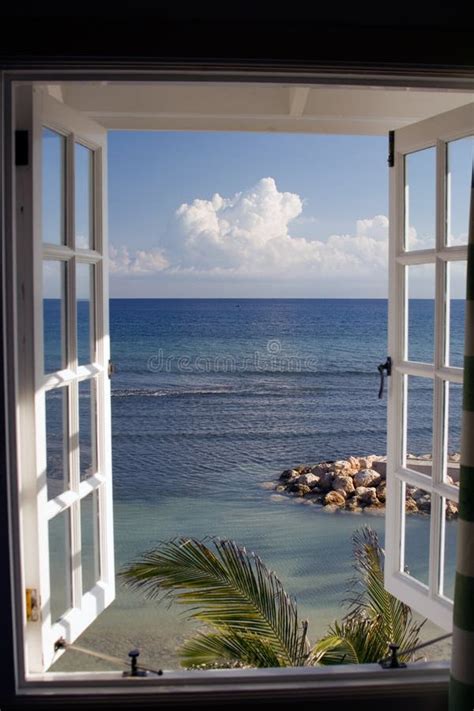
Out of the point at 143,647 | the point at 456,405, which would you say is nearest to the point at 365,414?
the point at 143,647

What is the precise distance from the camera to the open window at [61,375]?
194 centimetres

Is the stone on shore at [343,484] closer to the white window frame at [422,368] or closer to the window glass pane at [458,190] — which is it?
the white window frame at [422,368]

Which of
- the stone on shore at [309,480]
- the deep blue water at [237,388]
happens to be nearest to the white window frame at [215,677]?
the deep blue water at [237,388]

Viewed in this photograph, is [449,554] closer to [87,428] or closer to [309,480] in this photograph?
[87,428]

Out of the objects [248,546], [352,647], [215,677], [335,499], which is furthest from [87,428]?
[335,499]

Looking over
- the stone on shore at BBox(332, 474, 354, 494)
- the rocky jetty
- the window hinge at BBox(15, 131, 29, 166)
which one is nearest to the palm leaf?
the window hinge at BBox(15, 131, 29, 166)

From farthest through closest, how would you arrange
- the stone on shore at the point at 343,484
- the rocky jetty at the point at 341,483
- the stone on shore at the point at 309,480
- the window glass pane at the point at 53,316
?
the stone on shore at the point at 309,480, the stone on shore at the point at 343,484, the rocky jetty at the point at 341,483, the window glass pane at the point at 53,316

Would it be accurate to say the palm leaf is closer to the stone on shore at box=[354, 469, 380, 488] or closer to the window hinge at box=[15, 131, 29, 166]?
the window hinge at box=[15, 131, 29, 166]

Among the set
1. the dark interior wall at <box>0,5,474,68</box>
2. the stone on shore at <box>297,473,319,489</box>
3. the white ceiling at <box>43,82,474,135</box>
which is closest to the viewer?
the dark interior wall at <box>0,5,474,68</box>

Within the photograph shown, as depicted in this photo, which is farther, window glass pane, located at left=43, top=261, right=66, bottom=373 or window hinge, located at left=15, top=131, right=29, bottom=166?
window glass pane, located at left=43, top=261, right=66, bottom=373

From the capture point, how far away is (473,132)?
2.27 meters

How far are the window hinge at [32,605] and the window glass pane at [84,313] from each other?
75 cm

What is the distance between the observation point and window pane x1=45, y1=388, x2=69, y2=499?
2.15 m

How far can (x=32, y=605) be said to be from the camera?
1.95 m
